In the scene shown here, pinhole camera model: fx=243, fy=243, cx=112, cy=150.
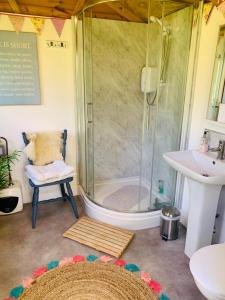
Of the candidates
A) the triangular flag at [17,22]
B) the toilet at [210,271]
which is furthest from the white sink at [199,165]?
the triangular flag at [17,22]

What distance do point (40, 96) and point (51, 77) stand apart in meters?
0.24

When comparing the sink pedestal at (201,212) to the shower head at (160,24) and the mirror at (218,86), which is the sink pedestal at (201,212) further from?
the shower head at (160,24)

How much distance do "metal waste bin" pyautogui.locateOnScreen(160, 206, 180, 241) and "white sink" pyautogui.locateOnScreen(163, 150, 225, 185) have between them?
540 mm

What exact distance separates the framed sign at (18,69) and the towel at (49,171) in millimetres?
714

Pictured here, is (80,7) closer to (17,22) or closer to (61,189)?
(17,22)

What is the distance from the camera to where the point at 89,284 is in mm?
1808

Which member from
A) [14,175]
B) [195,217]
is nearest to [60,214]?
[14,175]

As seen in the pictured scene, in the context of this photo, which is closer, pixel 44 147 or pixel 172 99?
pixel 172 99

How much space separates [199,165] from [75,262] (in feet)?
4.33

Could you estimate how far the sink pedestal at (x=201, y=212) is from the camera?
6.10 ft

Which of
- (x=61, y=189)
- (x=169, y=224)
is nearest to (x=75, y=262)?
(x=169, y=224)

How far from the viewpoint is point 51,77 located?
2674mm

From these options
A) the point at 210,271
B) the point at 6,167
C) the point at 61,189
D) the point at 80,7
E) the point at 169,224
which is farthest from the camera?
the point at 61,189

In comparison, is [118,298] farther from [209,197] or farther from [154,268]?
[209,197]
